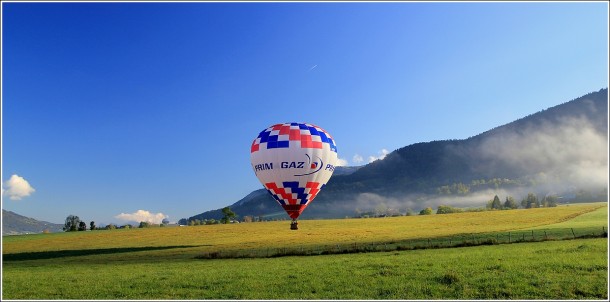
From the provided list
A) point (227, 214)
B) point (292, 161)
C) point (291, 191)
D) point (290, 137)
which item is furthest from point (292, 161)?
point (227, 214)

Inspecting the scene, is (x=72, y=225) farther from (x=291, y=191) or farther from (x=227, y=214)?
(x=291, y=191)

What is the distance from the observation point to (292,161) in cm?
5638

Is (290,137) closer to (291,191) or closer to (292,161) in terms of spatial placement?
(292,161)

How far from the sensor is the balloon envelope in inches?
2228

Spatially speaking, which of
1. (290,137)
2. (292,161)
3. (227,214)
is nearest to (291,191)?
(292,161)

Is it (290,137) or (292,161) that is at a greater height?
(290,137)

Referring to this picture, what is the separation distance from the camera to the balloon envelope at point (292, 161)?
186 feet

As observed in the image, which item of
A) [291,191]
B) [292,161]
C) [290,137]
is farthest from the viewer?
[291,191]

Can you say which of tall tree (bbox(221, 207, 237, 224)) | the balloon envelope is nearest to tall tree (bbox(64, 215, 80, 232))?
tall tree (bbox(221, 207, 237, 224))

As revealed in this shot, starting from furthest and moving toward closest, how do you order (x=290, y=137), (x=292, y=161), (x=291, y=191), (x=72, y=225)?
(x=72, y=225), (x=291, y=191), (x=290, y=137), (x=292, y=161)

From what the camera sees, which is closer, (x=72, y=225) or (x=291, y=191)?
(x=291, y=191)

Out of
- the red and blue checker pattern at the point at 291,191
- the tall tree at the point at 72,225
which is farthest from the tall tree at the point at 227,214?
the red and blue checker pattern at the point at 291,191

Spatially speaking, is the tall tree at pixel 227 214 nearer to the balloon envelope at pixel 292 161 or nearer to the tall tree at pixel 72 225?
the tall tree at pixel 72 225

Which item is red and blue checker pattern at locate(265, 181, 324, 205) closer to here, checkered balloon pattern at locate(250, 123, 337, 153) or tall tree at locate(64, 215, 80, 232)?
checkered balloon pattern at locate(250, 123, 337, 153)
